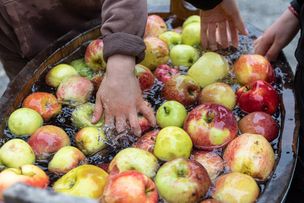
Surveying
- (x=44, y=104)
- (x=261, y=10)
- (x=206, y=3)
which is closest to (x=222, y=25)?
(x=206, y=3)

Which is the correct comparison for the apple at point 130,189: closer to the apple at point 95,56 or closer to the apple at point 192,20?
the apple at point 95,56

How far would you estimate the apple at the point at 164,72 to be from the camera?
1.64m

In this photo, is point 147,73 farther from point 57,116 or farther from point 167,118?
point 57,116

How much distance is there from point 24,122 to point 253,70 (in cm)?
82

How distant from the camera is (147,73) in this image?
5.30ft

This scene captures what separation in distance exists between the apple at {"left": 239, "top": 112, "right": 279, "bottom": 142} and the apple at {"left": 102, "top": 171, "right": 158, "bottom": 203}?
397 millimetres

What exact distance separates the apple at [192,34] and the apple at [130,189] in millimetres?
797

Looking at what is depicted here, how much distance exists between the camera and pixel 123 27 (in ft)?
4.61

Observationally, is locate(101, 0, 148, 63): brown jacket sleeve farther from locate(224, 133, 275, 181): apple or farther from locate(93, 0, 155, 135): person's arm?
locate(224, 133, 275, 181): apple

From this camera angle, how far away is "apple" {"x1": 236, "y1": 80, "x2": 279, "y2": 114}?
1.47 metres

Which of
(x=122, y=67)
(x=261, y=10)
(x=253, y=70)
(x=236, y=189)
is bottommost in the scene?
(x=261, y=10)

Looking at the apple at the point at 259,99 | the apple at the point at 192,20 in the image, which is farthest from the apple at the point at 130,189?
the apple at the point at 192,20

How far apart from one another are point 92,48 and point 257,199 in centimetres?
87

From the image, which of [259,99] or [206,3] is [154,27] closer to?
[206,3]
